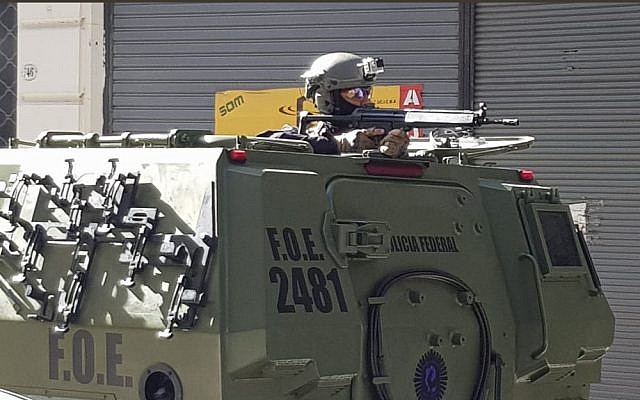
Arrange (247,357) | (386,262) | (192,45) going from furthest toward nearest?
(192,45), (386,262), (247,357)

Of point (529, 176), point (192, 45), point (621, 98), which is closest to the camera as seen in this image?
point (529, 176)

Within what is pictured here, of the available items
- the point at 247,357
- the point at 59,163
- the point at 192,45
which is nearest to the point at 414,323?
the point at 247,357

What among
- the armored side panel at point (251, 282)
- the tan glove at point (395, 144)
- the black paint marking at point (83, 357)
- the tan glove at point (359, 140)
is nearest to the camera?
the armored side panel at point (251, 282)

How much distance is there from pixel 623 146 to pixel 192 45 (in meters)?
3.76

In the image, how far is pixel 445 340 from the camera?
221 inches

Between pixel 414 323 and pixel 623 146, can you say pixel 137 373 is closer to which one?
pixel 414 323

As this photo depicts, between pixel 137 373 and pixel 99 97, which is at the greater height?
pixel 99 97

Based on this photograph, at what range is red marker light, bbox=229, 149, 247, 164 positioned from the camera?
16.1 ft

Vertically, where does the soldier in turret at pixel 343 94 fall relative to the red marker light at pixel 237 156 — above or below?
above

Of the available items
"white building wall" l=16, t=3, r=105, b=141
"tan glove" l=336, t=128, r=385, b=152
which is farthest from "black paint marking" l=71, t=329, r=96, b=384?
"white building wall" l=16, t=3, r=105, b=141

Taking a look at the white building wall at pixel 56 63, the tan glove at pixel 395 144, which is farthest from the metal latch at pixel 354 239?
the white building wall at pixel 56 63

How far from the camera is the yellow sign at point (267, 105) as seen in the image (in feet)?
35.1

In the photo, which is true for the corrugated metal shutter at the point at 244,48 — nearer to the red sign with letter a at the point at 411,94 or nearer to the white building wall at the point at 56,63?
the red sign with letter a at the point at 411,94

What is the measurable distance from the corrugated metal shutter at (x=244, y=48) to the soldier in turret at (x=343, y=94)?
451 centimetres
